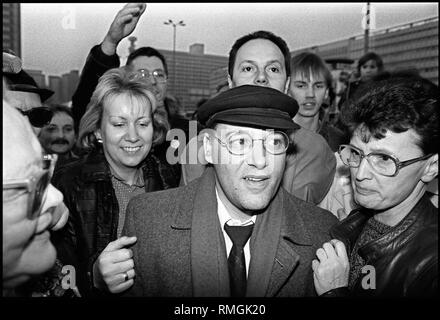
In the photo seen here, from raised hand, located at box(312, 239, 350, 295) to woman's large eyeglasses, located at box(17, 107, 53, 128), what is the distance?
4.48ft

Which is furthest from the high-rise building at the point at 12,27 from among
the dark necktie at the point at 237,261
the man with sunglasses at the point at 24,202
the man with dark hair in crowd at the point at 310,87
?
the man with dark hair in crowd at the point at 310,87

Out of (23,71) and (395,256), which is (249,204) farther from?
(23,71)

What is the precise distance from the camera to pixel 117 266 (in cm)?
139

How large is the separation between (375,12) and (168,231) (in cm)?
133

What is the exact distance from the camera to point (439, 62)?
7.10 ft

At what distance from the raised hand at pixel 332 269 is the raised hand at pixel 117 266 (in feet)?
2.20

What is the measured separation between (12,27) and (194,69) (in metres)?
0.91

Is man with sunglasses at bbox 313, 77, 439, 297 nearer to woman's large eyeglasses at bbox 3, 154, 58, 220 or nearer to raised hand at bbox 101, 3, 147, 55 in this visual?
woman's large eyeglasses at bbox 3, 154, 58, 220

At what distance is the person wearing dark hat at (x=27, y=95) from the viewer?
5.57 ft

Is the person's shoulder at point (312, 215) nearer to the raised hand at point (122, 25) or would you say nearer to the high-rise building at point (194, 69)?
the high-rise building at point (194, 69)

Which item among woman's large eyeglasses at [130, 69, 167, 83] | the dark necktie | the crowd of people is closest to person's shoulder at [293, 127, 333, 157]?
the crowd of people

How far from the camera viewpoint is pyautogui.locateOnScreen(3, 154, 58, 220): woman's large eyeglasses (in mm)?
928

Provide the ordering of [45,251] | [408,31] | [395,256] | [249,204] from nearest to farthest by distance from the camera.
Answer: [45,251] < [395,256] < [249,204] < [408,31]
